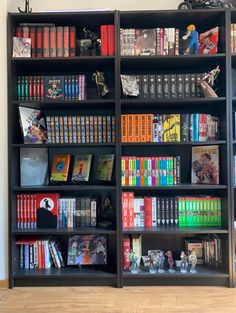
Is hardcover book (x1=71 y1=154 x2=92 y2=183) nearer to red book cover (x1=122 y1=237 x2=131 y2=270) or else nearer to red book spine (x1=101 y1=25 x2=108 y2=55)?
red book cover (x1=122 y1=237 x2=131 y2=270)

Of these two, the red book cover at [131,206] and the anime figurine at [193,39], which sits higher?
the anime figurine at [193,39]

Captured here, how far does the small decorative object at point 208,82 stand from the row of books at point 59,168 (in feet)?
2.67

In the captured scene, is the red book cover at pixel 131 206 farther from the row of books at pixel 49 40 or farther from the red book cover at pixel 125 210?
the row of books at pixel 49 40

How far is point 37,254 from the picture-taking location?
7.03 feet

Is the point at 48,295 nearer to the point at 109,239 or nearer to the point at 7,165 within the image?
the point at 109,239

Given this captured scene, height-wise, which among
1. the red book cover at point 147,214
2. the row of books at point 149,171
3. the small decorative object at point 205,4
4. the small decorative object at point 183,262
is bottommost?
the small decorative object at point 183,262

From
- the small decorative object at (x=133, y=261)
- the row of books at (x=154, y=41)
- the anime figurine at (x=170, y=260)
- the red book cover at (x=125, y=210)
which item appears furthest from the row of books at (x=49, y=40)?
the anime figurine at (x=170, y=260)

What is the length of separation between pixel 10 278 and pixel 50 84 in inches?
56.4

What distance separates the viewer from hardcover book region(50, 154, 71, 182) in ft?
7.12

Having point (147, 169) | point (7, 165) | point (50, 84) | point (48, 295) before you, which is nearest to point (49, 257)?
point (48, 295)

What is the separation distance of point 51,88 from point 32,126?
1.03 feet

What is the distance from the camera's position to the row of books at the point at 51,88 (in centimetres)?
209

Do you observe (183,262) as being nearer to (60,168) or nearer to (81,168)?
(81,168)

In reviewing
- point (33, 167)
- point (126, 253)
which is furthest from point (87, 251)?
point (33, 167)
